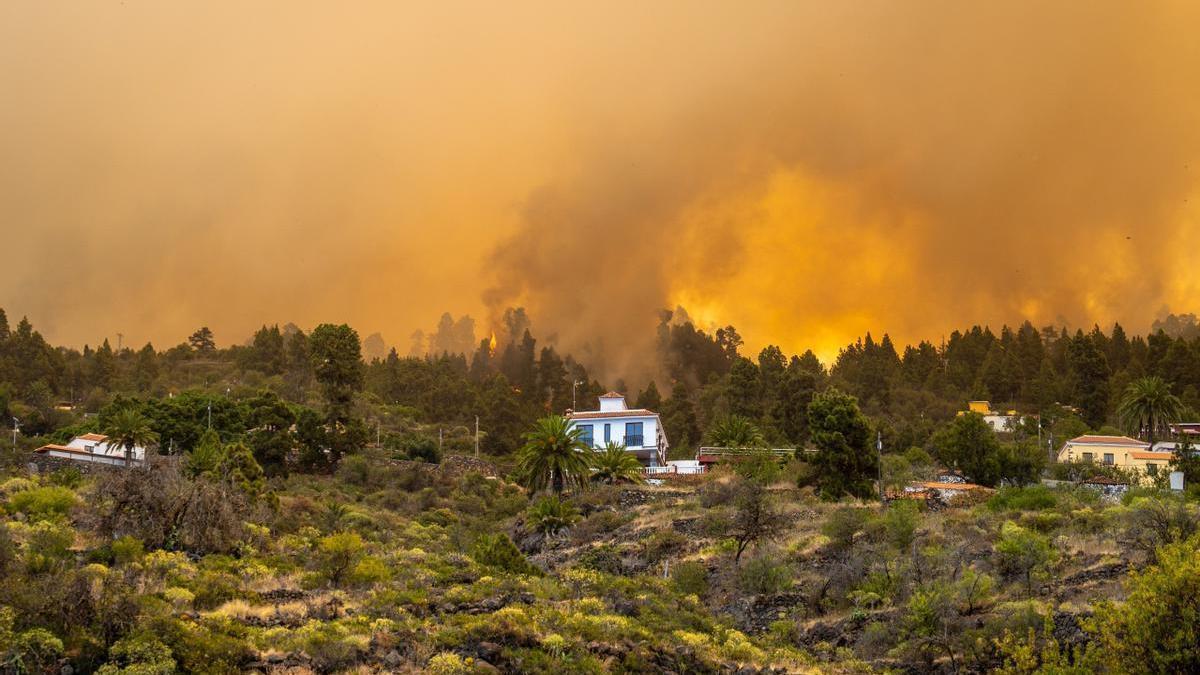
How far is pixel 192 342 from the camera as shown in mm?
141250

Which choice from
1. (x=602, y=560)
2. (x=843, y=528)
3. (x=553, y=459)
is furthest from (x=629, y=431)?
(x=843, y=528)

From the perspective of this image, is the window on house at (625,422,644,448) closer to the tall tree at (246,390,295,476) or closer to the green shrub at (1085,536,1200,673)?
the tall tree at (246,390,295,476)

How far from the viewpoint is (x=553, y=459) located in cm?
5966

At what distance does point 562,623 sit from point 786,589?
1245cm

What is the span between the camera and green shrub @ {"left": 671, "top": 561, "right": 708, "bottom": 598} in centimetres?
4025

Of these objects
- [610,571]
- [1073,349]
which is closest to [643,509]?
[610,571]

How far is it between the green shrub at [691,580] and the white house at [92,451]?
137ft

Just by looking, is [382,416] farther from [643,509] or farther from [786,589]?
[786,589]

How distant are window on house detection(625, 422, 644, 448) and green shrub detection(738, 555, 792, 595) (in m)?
36.1

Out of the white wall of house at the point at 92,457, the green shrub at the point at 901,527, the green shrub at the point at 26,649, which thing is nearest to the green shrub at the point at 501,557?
the green shrub at the point at 901,527

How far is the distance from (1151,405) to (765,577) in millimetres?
52868

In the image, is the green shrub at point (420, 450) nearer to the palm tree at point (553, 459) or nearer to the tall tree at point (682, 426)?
the palm tree at point (553, 459)

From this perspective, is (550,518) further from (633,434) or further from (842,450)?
(633,434)

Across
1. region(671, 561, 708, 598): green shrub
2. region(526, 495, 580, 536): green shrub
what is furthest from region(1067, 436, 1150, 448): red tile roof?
region(671, 561, 708, 598): green shrub
